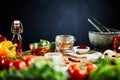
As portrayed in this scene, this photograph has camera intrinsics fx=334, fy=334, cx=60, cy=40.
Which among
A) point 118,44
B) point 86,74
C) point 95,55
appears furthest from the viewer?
point 118,44

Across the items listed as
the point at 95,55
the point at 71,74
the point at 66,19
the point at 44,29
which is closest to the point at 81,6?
the point at 66,19

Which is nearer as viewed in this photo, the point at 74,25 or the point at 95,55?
the point at 95,55

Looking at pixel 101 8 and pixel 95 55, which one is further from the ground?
pixel 101 8

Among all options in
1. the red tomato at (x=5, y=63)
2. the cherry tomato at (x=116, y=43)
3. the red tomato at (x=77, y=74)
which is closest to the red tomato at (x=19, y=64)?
the red tomato at (x=5, y=63)

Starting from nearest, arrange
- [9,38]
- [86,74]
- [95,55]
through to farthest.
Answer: [86,74], [95,55], [9,38]

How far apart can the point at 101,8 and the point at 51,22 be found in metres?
0.75

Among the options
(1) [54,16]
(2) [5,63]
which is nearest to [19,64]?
(2) [5,63]

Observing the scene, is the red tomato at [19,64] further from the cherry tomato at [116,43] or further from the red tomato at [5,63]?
the cherry tomato at [116,43]

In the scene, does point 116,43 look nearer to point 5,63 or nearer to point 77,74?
point 5,63

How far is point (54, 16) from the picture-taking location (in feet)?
15.5

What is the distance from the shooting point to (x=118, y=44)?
9.55ft

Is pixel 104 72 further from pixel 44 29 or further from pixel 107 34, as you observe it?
pixel 44 29

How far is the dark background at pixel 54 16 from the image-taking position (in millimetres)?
4570

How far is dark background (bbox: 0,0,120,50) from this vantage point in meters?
4.57
